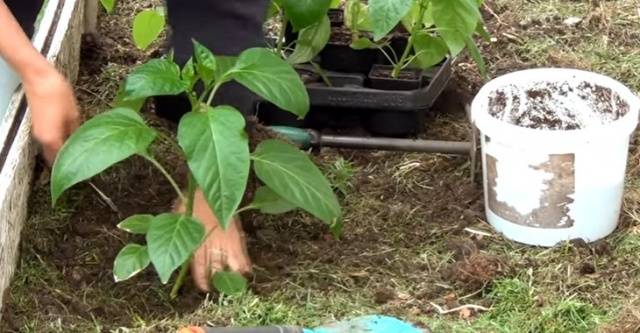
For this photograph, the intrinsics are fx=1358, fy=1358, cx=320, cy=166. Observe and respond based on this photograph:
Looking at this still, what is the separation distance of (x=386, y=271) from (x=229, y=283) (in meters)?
0.27

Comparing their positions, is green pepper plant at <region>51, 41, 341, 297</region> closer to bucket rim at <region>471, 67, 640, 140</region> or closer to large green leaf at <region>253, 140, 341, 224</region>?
large green leaf at <region>253, 140, 341, 224</region>

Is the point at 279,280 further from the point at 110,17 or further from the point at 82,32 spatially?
the point at 110,17

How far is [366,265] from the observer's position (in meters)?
2.16

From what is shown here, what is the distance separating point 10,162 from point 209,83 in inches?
13.6

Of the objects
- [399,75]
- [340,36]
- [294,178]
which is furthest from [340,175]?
[294,178]

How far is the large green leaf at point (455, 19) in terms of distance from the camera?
2.31m

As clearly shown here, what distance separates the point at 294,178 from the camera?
1.95 metres

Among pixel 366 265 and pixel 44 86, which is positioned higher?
pixel 44 86

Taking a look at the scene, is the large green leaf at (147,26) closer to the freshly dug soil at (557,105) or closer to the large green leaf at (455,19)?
the large green leaf at (455,19)

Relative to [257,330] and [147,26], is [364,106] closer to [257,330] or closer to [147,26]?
[147,26]

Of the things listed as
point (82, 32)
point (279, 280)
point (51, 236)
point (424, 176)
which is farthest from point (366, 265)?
point (82, 32)

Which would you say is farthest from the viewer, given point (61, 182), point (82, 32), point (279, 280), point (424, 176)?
point (82, 32)

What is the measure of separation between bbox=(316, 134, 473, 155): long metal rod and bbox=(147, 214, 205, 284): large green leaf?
2.12ft

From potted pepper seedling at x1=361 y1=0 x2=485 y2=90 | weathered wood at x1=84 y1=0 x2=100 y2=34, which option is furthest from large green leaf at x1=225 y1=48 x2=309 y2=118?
weathered wood at x1=84 y1=0 x2=100 y2=34
